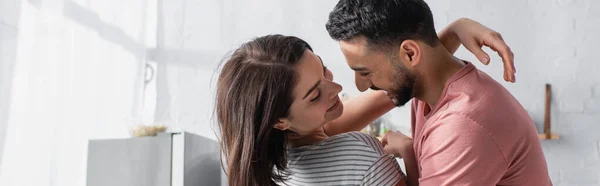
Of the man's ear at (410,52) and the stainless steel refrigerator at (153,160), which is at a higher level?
the man's ear at (410,52)

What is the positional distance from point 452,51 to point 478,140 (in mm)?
331

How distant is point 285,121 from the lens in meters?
1.18

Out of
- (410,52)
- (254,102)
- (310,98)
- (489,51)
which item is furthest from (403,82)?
(489,51)

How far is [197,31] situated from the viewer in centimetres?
337

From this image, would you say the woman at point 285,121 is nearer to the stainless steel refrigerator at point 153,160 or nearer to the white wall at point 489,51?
the stainless steel refrigerator at point 153,160

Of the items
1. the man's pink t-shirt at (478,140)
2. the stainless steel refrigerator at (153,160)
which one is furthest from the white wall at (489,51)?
the man's pink t-shirt at (478,140)

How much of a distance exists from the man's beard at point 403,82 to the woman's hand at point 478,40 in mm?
122

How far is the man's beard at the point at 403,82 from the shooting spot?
1212 millimetres

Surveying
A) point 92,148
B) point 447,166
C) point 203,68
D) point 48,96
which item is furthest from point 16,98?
point 203,68

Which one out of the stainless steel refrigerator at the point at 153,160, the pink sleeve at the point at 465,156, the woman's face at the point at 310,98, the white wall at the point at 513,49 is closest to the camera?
the pink sleeve at the point at 465,156

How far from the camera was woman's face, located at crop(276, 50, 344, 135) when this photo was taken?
116cm

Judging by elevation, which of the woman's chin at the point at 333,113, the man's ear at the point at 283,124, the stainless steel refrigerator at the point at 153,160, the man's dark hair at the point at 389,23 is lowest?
the stainless steel refrigerator at the point at 153,160

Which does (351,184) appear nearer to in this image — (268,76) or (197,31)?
(268,76)

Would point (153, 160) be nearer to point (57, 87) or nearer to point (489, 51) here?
point (57, 87)
